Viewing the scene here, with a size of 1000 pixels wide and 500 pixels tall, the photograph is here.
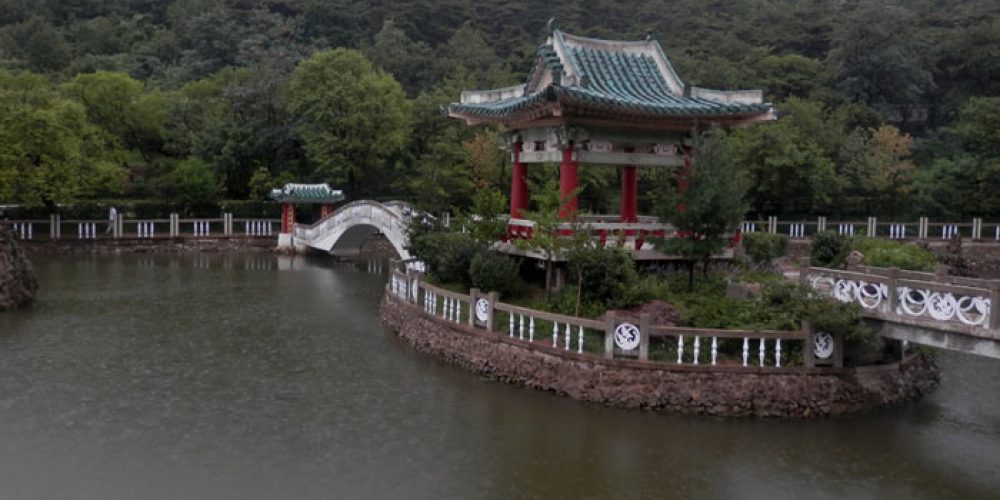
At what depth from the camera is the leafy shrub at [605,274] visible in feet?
52.9

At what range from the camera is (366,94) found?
4044cm

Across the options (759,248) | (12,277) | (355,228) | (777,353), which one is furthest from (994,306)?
(355,228)

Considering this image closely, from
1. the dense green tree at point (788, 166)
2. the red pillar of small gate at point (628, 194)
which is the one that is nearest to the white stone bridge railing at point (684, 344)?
the red pillar of small gate at point (628, 194)

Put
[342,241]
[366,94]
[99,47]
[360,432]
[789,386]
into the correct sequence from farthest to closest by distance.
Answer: [99,47], [366,94], [342,241], [789,386], [360,432]

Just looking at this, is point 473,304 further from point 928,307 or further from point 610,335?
point 928,307

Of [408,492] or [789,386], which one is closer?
[408,492]

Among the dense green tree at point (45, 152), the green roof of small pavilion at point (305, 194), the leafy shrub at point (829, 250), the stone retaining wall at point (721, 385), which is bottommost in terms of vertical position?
the stone retaining wall at point (721, 385)

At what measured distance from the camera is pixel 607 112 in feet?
58.0

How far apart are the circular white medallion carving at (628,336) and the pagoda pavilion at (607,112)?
3901 millimetres

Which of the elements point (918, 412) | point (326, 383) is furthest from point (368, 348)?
point (918, 412)

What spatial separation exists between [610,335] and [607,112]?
5347 millimetres

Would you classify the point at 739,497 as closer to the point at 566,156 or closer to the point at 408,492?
the point at 408,492

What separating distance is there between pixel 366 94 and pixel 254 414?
28580mm

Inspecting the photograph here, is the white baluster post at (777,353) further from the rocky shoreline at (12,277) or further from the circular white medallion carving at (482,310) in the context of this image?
the rocky shoreline at (12,277)
